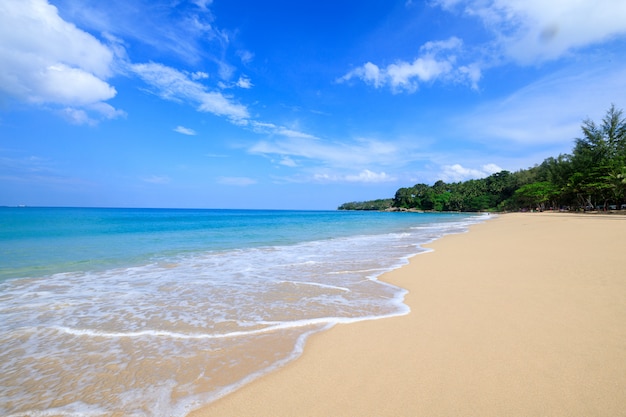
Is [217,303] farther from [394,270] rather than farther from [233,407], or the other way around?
[394,270]

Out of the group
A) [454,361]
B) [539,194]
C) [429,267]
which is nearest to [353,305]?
[454,361]

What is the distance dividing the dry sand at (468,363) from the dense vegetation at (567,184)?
4757 cm

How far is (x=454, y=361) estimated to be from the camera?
2.88 meters

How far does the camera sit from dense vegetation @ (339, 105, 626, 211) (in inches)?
1677

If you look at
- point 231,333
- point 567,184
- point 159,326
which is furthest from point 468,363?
point 567,184

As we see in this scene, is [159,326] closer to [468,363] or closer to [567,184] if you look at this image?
[468,363]

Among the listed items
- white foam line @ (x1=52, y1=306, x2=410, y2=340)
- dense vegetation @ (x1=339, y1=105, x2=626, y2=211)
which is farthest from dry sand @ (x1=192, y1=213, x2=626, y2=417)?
dense vegetation @ (x1=339, y1=105, x2=626, y2=211)

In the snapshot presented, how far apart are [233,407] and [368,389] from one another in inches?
44.4

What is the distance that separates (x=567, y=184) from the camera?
5072cm

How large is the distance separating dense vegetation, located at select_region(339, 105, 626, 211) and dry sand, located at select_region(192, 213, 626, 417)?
47.6 metres

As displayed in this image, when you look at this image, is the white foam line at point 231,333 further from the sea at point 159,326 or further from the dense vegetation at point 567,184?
the dense vegetation at point 567,184

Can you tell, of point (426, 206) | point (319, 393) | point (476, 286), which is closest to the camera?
point (319, 393)

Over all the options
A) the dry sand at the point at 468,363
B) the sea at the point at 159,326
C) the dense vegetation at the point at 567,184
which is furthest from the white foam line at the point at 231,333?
the dense vegetation at the point at 567,184

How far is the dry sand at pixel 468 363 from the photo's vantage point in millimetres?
2248
